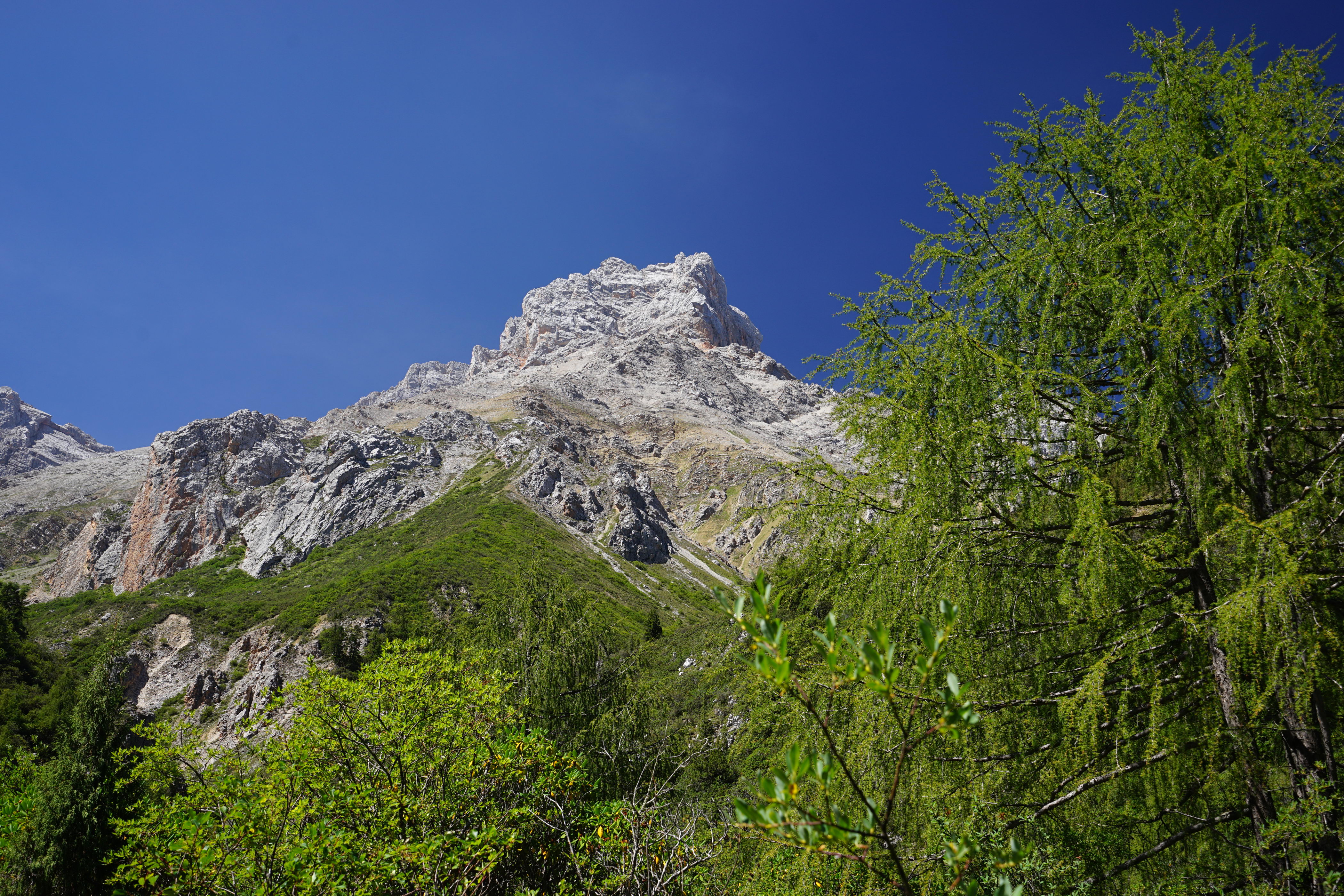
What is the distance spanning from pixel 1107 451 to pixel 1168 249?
1.24m

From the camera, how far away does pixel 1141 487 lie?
12.7 ft

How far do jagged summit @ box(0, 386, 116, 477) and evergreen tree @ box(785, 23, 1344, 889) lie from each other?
20876cm

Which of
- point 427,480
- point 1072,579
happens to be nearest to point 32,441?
point 427,480

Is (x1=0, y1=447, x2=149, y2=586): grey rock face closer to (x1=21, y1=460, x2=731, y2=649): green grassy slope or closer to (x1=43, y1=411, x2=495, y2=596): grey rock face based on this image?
(x1=43, y1=411, x2=495, y2=596): grey rock face

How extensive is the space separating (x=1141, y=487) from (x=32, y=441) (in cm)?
23501

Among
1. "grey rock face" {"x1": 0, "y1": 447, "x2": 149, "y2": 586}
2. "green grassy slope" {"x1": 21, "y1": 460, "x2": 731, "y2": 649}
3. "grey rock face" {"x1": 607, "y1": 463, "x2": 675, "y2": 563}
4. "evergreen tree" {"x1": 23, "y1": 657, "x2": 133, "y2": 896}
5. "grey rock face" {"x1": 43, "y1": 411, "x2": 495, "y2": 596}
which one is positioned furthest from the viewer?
"grey rock face" {"x1": 0, "y1": 447, "x2": 149, "y2": 586}

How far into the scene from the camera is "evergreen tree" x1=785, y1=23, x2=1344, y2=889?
2988mm

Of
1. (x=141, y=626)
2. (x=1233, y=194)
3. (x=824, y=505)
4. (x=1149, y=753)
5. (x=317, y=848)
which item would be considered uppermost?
(x=1233, y=194)

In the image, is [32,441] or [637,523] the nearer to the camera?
[637,523]

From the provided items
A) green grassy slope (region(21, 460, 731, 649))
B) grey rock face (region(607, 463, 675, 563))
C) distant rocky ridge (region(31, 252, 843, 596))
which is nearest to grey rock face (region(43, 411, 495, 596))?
distant rocky ridge (region(31, 252, 843, 596))

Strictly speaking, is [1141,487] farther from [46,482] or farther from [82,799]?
[46,482]

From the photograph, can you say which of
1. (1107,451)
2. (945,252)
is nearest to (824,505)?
(1107,451)

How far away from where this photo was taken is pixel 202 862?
406 centimetres

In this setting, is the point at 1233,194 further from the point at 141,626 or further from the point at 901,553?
the point at 141,626
